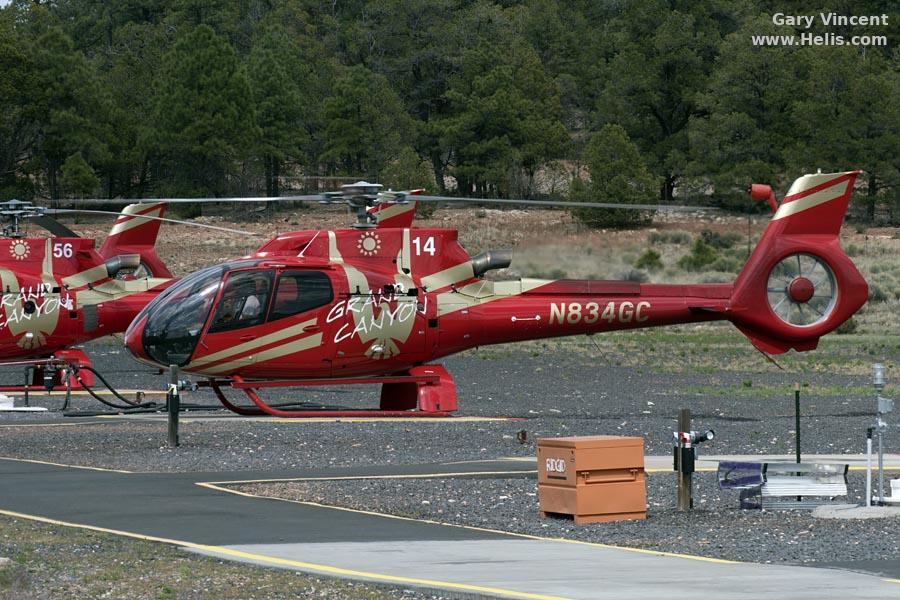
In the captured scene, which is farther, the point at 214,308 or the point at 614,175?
the point at 614,175

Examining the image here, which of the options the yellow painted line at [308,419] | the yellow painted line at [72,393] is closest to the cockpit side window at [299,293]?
the yellow painted line at [308,419]

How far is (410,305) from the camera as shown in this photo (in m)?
25.8

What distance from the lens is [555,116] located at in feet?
322

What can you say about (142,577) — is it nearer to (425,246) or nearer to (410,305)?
(410,305)

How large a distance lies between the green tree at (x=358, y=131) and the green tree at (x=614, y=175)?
445 inches

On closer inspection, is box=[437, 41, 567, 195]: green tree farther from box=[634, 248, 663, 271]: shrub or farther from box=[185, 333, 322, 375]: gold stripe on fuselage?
box=[185, 333, 322, 375]: gold stripe on fuselage

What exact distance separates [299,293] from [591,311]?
4901 mm

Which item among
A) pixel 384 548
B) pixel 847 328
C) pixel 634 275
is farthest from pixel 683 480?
pixel 847 328

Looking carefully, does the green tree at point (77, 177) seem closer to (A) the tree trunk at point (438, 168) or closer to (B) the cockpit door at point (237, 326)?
(A) the tree trunk at point (438, 168)

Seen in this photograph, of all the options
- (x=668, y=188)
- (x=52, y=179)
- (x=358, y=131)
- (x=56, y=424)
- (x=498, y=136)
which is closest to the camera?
(x=56, y=424)

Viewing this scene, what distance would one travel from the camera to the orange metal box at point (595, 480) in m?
15.5

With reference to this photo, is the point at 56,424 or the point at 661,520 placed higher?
the point at 56,424

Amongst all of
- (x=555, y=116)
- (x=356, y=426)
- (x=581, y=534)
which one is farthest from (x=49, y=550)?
(x=555, y=116)

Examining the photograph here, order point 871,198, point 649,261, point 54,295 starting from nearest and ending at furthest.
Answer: point 649,261, point 54,295, point 871,198
